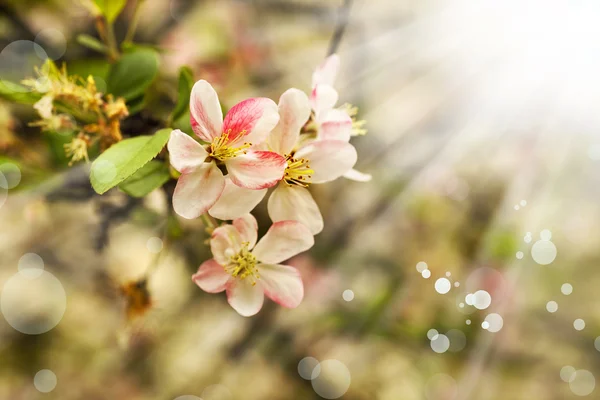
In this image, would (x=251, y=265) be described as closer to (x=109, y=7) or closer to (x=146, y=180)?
(x=146, y=180)

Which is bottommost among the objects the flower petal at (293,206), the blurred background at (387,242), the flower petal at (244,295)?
the blurred background at (387,242)

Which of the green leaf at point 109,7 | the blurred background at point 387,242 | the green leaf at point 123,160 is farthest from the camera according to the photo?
the blurred background at point 387,242

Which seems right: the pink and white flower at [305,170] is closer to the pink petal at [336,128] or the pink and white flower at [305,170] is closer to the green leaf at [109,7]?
the pink petal at [336,128]

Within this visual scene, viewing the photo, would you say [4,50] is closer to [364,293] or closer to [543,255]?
[364,293]

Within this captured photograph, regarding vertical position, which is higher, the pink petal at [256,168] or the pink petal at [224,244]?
the pink petal at [256,168]

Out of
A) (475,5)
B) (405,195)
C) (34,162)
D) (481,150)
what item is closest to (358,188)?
(405,195)

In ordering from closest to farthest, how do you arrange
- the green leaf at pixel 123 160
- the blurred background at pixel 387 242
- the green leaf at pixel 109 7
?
the green leaf at pixel 123 160
the green leaf at pixel 109 7
the blurred background at pixel 387 242

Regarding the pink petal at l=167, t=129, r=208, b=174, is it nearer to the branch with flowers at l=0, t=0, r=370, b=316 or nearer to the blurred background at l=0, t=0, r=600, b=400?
the branch with flowers at l=0, t=0, r=370, b=316

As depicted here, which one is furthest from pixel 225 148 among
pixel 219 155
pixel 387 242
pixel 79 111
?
pixel 387 242

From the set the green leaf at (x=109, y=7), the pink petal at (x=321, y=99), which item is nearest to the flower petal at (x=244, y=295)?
the pink petal at (x=321, y=99)
